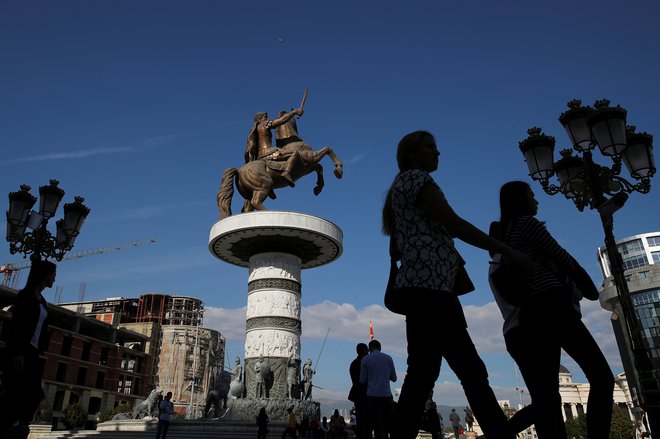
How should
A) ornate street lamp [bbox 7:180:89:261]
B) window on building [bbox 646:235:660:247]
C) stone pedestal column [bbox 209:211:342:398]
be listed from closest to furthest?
ornate street lamp [bbox 7:180:89:261]
stone pedestal column [bbox 209:211:342:398]
window on building [bbox 646:235:660:247]

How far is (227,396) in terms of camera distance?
1678 cm

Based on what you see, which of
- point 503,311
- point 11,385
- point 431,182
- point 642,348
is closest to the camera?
point 431,182

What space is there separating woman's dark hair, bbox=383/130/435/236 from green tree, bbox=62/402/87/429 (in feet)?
147

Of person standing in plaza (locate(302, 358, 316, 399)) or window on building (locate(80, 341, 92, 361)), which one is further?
window on building (locate(80, 341, 92, 361))

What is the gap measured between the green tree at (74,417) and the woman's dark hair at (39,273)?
42.3m

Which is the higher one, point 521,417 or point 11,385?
point 11,385

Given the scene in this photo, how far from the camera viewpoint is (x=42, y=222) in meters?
9.61

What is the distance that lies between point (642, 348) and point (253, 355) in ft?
41.6

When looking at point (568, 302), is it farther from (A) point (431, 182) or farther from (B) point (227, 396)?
(B) point (227, 396)

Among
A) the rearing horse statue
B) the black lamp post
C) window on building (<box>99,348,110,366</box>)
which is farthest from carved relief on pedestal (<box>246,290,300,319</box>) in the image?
window on building (<box>99,348,110,366</box>)

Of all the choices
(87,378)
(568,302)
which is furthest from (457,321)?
(87,378)

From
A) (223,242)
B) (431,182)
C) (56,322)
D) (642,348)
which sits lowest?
(642,348)

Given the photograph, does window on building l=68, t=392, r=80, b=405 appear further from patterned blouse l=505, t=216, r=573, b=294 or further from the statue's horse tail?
patterned blouse l=505, t=216, r=573, b=294

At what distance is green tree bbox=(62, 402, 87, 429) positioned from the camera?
39928mm
